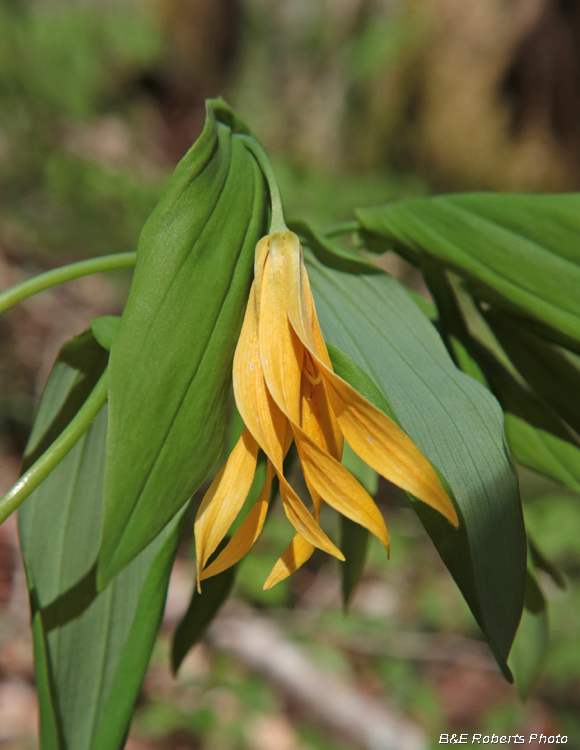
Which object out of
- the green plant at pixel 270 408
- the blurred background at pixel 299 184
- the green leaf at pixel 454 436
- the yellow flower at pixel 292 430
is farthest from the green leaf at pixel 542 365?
the blurred background at pixel 299 184

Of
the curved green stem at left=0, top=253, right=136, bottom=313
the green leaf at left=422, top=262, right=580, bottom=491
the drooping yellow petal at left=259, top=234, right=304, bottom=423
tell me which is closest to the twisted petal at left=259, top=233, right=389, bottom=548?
the drooping yellow petal at left=259, top=234, right=304, bottom=423

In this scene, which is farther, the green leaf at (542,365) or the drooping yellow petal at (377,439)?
the green leaf at (542,365)

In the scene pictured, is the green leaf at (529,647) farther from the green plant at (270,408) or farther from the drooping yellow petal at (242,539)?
the drooping yellow petal at (242,539)

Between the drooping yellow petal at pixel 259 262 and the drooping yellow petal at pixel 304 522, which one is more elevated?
the drooping yellow petal at pixel 259 262

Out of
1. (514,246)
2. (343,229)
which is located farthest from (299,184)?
(514,246)

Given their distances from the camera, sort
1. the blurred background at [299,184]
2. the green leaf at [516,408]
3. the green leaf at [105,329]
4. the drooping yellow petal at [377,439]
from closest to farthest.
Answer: the drooping yellow petal at [377,439], the green leaf at [105,329], the green leaf at [516,408], the blurred background at [299,184]

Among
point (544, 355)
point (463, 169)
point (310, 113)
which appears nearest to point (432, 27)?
point (463, 169)

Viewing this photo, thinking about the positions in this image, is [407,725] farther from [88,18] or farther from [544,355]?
[88,18]

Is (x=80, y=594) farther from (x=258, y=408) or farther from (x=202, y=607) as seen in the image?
(x=258, y=408)
